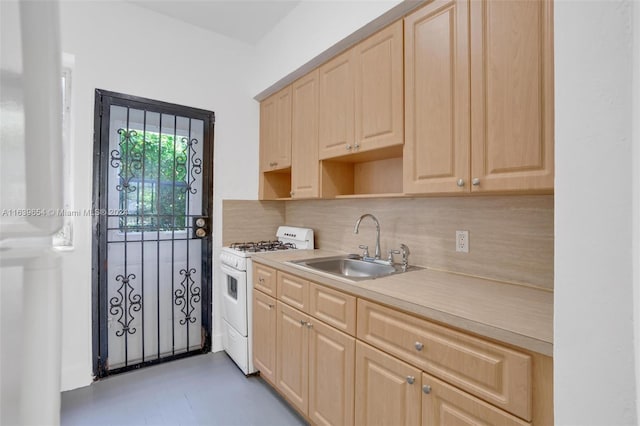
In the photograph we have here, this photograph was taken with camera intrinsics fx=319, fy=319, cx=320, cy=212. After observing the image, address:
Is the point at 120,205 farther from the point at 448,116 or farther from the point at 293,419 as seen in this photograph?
the point at 448,116

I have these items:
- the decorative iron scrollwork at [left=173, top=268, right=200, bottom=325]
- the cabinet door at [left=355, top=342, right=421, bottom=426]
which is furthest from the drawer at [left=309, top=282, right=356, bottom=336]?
the decorative iron scrollwork at [left=173, top=268, right=200, bottom=325]

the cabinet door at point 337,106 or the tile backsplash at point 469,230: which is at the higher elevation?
the cabinet door at point 337,106

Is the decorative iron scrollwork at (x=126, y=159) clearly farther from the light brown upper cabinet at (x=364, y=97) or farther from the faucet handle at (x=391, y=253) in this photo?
the faucet handle at (x=391, y=253)

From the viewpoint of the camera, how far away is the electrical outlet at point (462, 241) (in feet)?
5.60

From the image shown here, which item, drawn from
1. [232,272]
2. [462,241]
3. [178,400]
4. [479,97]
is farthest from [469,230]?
[178,400]

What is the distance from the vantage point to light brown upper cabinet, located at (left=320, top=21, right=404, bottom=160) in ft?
5.63

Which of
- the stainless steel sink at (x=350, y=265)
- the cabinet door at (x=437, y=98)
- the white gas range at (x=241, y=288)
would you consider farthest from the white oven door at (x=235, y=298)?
the cabinet door at (x=437, y=98)

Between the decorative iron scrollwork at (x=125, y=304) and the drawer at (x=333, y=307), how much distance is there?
5.05 ft

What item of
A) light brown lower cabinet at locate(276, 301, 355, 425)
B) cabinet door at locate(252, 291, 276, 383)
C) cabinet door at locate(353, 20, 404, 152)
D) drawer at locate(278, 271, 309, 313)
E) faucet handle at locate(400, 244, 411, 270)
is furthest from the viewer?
cabinet door at locate(252, 291, 276, 383)

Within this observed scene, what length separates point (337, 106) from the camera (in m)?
2.10

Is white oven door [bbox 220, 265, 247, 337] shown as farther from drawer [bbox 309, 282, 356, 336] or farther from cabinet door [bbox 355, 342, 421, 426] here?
cabinet door [bbox 355, 342, 421, 426]

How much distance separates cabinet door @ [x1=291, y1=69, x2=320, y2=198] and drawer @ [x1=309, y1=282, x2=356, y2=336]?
0.82m

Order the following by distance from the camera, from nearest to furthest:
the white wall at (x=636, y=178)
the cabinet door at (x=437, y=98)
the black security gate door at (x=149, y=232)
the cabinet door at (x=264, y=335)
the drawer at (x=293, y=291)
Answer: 1. the white wall at (x=636, y=178)
2. the cabinet door at (x=437, y=98)
3. the drawer at (x=293, y=291)
4. the cabinet door at (x=264, y=335)
5. the black security gate door at (x=149, y=232)

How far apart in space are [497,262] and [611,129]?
1.11 meters
